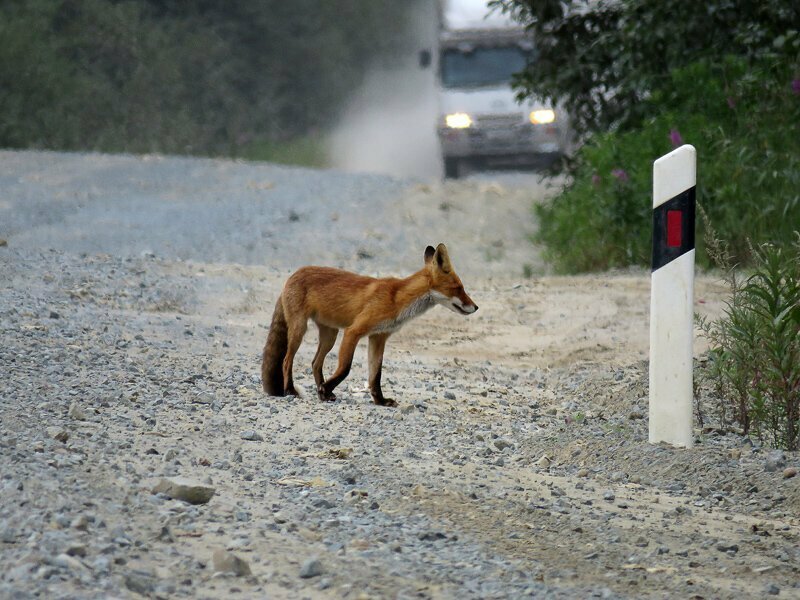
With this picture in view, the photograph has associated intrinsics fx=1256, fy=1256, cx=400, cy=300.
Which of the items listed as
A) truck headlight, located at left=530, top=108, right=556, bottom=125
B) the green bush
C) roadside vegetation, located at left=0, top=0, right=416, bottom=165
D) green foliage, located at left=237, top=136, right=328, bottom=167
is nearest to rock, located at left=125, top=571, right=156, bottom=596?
the green bush

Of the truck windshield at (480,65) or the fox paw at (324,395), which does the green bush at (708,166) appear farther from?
the truck windshield at (480,65)

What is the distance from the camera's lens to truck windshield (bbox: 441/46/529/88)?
23.9 m

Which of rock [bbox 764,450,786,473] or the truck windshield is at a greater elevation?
the truck windshield

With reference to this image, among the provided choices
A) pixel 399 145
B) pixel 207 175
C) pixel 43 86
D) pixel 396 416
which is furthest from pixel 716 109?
pixel 399 145

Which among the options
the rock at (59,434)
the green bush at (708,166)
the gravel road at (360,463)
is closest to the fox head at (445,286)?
the gravel road at (360,463)

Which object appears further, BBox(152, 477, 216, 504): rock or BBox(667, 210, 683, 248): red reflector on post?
BBox(667, 210, 683, 248): red reflector on post

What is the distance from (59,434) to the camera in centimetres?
507

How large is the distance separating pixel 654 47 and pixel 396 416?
852cm

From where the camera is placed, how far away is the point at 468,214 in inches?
669

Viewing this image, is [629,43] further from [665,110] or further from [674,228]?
[674,228]

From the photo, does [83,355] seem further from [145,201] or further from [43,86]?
[43,86]

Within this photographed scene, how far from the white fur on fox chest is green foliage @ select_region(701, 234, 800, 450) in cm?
151

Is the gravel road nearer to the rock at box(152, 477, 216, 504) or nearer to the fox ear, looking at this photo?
the rock at box(152, 477, 216, 504)

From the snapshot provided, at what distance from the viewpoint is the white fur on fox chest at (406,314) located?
6.64 meters
